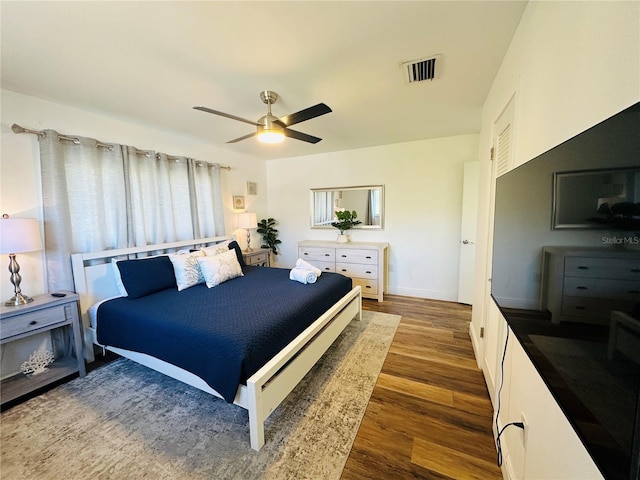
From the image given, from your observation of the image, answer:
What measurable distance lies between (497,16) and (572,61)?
2.93ft

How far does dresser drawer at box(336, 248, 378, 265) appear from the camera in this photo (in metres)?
3.97

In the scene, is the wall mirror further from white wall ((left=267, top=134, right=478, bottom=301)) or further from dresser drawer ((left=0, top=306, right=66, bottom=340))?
dresser drawer ((left=0, top=306, right=66, bottom=340))

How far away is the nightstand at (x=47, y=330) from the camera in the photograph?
1.90 meters

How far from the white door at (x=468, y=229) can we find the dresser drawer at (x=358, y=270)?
49.4 inches

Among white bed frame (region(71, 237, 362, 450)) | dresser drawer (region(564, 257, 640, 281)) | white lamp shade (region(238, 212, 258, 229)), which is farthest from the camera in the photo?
white lamp shade (region(238, 212, 258, 229))

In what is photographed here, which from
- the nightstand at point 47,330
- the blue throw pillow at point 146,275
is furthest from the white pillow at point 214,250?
the nightstand at point 47,330

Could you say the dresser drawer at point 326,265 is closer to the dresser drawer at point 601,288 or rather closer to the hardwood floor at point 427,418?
the hardwood floor at point 427,418

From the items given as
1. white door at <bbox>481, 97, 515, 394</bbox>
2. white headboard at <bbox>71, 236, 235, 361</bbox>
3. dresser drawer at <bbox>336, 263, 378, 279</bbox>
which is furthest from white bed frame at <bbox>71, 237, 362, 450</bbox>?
white door at <bbox>481, 97, 515, 394</bbox>

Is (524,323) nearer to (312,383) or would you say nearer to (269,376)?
(269,376)

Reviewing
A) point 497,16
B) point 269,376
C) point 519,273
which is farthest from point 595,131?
point 269,376

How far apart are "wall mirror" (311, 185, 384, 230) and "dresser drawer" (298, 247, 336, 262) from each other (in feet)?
1.95

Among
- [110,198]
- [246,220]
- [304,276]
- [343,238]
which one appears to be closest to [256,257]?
[246,220]

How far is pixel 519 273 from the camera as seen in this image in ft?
3.41

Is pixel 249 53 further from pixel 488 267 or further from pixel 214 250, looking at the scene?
pixel 488 267
